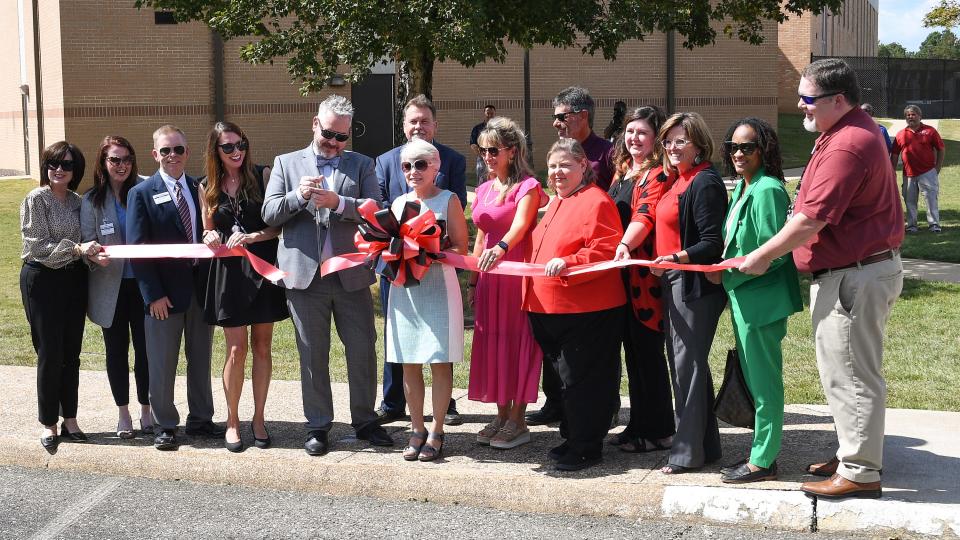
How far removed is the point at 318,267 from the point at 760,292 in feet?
8.31

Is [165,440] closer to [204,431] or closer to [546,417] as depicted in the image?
[204,431]

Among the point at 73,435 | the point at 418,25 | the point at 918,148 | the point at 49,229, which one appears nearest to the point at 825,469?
the point at 73,435

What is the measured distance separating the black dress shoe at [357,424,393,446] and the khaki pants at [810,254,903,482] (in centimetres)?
266

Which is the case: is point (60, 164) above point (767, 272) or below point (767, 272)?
above

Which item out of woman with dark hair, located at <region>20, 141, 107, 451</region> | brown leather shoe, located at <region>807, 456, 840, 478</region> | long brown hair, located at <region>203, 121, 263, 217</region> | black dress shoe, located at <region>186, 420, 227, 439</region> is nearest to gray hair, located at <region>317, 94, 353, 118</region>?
long brown hair, located at <region>203, 121, 263, 217</region>

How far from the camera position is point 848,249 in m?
5.17

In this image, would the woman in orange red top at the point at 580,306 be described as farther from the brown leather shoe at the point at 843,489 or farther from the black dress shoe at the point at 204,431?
the black dress shoe at the point at 204,431

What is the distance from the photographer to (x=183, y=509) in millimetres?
5934

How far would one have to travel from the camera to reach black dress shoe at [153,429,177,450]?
6.68 meters

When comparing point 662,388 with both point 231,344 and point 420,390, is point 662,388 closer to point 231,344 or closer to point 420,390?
point 420,390

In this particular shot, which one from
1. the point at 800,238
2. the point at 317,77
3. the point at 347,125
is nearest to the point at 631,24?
the point at 317,77

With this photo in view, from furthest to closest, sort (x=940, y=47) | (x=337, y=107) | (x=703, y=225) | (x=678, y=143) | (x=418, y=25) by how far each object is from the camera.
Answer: (x=940, y=47)
(x=418, y=25)
(x=337, y=107)
(x=678, y=143)
(x=703, y=225)

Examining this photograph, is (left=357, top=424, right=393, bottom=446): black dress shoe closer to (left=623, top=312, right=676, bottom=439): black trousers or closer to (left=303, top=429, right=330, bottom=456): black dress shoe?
(left=303, top=429, right=330, bottom=456): black dress shoe

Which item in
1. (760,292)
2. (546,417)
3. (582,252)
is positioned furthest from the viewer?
(546,417)
